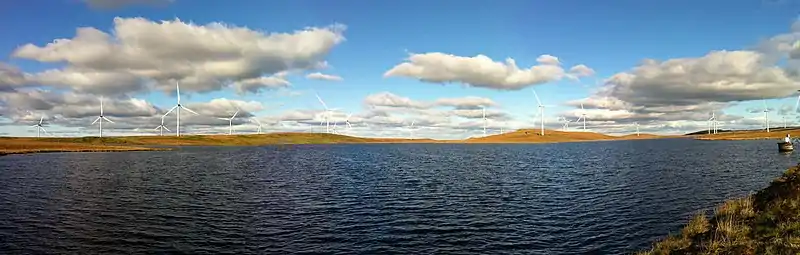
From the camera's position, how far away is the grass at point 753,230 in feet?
60.8

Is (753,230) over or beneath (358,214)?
over

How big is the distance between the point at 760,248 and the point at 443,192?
35.2 metres

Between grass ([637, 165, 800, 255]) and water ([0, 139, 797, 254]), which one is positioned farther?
water ([0, 139, 797, 254])

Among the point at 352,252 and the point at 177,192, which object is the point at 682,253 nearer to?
the point at 352,252

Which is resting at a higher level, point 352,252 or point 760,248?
point 760,248

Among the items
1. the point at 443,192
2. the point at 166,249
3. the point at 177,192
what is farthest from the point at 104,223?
the point at 443,192

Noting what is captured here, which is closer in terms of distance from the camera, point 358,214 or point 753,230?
point 753,230

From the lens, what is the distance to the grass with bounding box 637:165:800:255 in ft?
60.8

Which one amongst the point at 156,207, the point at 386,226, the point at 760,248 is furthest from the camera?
the point at 156,207

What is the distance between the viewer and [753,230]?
22250mm

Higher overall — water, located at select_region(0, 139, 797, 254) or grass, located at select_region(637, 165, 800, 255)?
grass, located at select_region(637, 165, 800, 255)

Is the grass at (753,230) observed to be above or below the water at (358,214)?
above

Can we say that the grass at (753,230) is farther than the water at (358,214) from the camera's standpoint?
No

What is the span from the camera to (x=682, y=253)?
68.0 feet
